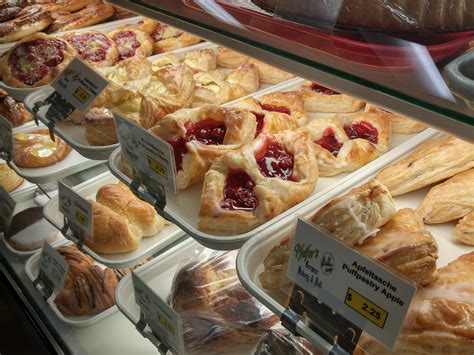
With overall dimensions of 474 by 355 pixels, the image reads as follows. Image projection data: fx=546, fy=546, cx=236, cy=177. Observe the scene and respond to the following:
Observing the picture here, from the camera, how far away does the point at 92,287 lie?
6.53 ft

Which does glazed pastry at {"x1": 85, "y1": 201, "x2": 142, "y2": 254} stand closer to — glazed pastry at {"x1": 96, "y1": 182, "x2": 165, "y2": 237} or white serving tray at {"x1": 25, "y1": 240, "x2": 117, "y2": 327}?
glazed pastry at {"x1": 96, "y1": 182, "x2": 165, "y2": 237}

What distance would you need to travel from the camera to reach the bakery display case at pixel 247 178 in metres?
0.86

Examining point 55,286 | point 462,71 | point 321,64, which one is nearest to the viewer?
point 462,71

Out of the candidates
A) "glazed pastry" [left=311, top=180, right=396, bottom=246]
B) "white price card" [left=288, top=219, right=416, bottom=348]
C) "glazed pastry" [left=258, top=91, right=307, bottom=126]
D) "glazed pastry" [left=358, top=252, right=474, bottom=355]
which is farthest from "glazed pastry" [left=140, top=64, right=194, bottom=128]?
"glazed pastry" [left=358, top=252, right=474, bottom=355]

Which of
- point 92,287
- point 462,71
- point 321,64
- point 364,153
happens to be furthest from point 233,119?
point 92,287

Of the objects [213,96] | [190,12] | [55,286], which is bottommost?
[55,286]

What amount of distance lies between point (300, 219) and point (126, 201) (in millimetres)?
1055

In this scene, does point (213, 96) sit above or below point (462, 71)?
below

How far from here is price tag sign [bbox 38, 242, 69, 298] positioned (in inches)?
76.1

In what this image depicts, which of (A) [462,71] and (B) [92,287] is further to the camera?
(B) [92,287]

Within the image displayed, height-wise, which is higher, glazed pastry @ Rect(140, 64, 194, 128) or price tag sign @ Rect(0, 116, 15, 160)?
glazed pastry @ Rect(140, 64, 194, 128)

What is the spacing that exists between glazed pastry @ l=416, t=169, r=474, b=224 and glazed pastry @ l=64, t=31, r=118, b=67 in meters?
1.43

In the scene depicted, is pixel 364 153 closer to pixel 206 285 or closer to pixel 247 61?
pixel 206 285

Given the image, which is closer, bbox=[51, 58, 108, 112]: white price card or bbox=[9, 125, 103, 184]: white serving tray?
bbox=[51, 58, 108, 112]: white price card
